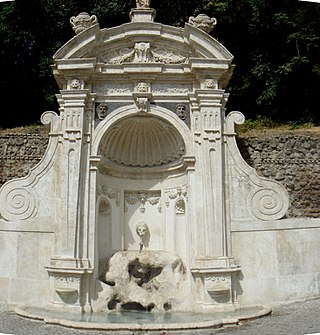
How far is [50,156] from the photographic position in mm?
9914

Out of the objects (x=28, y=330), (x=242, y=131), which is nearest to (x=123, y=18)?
(x=242, y=131)

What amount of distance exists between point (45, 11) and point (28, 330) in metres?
18.0

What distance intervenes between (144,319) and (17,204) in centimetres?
366

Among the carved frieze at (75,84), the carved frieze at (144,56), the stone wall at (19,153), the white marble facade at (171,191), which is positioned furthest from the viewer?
the stone wall at (19,153)

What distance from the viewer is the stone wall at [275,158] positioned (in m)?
14.9

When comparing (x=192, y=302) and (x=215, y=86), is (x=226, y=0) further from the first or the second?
(x=192, y=302)

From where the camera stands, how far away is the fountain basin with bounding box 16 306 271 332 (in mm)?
7516

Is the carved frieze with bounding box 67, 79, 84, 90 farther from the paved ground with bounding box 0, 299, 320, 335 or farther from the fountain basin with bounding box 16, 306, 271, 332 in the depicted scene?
the paved ground with bounding box 0, 299, 320, 335

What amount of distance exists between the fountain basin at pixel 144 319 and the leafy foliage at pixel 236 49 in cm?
1451

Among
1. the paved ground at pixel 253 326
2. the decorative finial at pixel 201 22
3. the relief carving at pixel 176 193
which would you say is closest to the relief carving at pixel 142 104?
the relief carving at pixel 176 193

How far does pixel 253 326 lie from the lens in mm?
7809

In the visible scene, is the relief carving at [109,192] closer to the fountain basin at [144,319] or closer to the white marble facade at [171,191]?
the white marble facade at [171,191]

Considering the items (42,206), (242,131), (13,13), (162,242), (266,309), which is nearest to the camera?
(266,309)

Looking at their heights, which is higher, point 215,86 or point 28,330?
point 215,86
